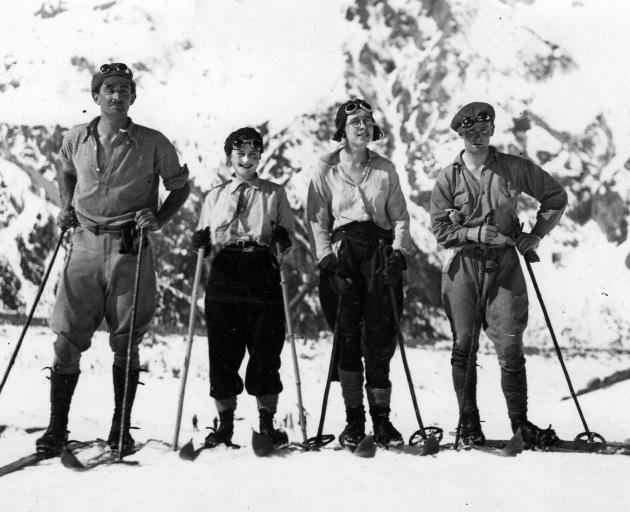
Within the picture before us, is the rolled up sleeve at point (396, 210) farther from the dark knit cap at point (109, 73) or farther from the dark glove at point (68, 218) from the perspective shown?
the dark glove at point (68, 218)

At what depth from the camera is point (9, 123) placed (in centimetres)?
1462

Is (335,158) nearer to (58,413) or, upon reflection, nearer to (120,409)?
(120,409)

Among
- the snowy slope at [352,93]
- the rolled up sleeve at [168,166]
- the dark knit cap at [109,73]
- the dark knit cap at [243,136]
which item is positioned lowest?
the rolled up sleeve at [168,166]

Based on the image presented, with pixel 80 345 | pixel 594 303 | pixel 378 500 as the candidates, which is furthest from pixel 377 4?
pixel 378 500

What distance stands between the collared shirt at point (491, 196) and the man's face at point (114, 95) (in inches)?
87.3

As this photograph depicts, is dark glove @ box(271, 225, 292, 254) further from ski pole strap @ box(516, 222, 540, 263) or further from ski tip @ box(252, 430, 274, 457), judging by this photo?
ski pole strap @ box(516, 222, 540, 263)

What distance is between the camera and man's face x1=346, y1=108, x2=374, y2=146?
5.88 meters

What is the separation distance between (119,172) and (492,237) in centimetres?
253

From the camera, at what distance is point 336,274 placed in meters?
5.73

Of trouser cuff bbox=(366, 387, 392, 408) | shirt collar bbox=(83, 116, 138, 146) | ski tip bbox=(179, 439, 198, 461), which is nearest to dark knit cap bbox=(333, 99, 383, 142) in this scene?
shirt collar bbox=(83, 116, 138, 146)

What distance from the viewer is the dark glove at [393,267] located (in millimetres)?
5602

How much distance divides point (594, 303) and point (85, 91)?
8903mm

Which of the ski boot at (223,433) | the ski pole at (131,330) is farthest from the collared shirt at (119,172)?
the ski boot at (223,433)

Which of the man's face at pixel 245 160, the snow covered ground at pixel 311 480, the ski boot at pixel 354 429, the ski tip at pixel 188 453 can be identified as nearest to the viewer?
the snow covered ground at pixel 311 480
